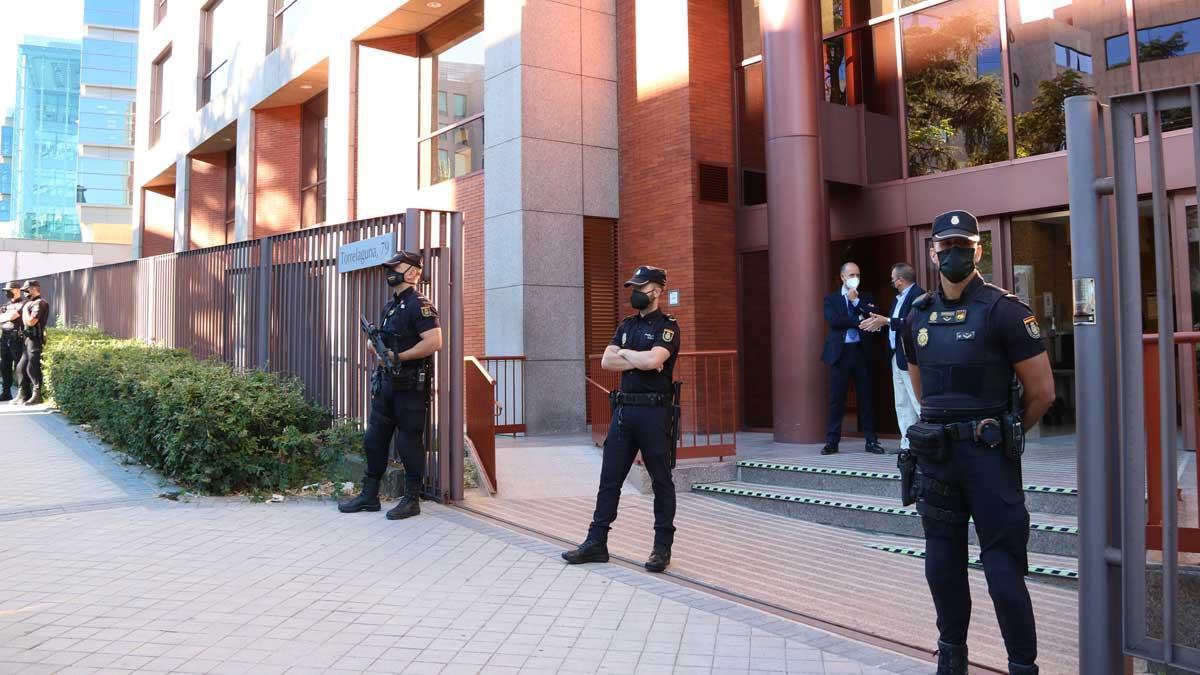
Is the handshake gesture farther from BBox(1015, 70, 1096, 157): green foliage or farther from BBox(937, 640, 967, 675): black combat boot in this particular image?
BBox(937, 640, 967, 675): black combat boot

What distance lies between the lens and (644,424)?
5617 mm

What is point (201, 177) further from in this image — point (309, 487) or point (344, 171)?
→ point (309, 487)

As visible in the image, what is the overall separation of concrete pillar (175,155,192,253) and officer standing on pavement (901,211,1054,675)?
25.1m

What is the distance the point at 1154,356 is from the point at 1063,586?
5.77 feet

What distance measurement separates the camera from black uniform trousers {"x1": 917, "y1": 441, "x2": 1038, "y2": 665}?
3.34 m

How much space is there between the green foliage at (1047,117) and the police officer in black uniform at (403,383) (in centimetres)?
670

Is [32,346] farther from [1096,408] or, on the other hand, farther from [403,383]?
[1096,408]

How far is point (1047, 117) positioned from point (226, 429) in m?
8.72

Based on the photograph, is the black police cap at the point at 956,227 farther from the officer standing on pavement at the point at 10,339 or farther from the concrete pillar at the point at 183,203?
the concrete pillar at the point at 183,203

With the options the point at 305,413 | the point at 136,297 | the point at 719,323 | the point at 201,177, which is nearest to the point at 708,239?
the point at 719,323

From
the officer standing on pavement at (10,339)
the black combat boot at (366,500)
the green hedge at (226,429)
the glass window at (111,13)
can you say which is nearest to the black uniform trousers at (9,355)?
the officer standing on pavement at (10,339)

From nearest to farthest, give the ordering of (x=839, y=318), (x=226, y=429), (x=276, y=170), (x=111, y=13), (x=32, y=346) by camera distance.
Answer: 1. (x=226, y=429)
2. (x=839, y=318)
3. (x=32, y=346)
4. (x=276, y=170)
5. (x=111, y=13)

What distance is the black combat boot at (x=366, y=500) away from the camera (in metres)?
6.99

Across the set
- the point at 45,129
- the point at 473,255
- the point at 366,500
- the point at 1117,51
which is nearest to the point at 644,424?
the point at 366,500
